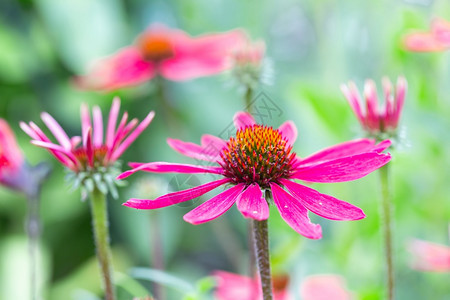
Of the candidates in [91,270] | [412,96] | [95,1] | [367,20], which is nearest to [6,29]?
[95,1]

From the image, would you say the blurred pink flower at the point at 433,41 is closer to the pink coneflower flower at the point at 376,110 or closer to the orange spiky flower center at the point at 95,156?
the pink coneflower flower at the point at 376,110

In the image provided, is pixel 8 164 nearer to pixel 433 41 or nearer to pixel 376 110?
pixel 376 110

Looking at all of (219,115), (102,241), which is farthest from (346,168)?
(219,115)

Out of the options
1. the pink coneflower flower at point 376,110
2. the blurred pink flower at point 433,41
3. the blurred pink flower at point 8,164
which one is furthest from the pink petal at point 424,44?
the blurred pink flower at point 8,164

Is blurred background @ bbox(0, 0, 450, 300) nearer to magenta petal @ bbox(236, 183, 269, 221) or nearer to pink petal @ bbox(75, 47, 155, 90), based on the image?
pink petal @ bbox(75, 47, 155, 90)

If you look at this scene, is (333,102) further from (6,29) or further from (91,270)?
(6,29)
